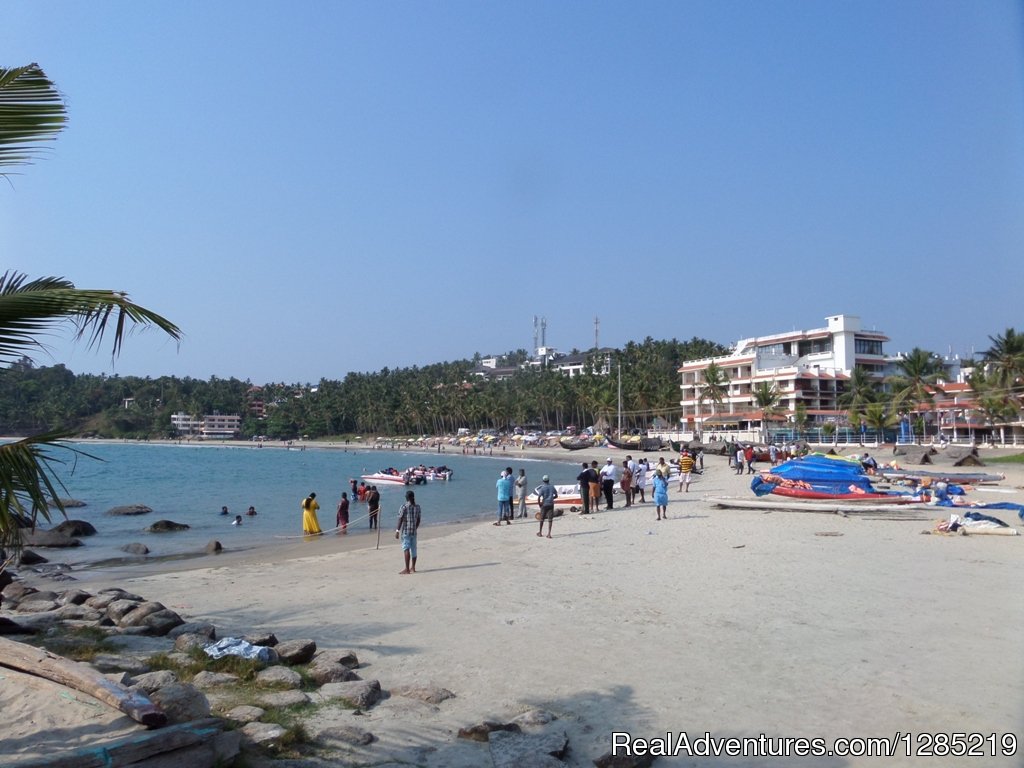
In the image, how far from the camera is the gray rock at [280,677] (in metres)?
6.99

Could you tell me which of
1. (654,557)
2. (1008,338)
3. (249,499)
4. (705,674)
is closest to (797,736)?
(705,674)

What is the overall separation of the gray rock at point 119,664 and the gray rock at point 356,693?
1.87 metres

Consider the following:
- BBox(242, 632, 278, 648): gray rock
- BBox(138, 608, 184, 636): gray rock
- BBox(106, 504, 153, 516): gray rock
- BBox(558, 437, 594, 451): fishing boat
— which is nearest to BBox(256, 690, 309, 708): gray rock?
BBox(242, 632, 278, 648): gray rock

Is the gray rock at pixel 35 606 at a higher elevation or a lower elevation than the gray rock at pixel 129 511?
higher

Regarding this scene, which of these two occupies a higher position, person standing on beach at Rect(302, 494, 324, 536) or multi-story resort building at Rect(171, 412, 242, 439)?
multi-story resort building at Rect(171, 412, 242, 439)

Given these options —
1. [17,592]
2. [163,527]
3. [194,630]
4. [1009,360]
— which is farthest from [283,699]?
[1009,360]

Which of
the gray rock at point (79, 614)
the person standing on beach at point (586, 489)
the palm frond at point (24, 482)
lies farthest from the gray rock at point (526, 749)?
the person standing on beach at point (586, 489)

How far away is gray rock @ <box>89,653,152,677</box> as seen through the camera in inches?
284

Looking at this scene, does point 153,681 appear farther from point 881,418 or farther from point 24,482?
point 881,418

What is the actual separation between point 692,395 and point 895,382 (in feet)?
76.4

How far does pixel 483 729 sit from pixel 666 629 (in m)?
3.87

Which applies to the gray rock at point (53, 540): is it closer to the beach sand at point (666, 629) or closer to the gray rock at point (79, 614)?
the beach sand at point (666, 629)

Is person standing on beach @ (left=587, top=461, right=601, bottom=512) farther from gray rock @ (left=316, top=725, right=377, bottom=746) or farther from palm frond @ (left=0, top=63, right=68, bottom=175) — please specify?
palm frond @ (left=0, top=63, right=68, bottom=175)

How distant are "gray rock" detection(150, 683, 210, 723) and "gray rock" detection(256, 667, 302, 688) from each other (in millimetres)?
1493
